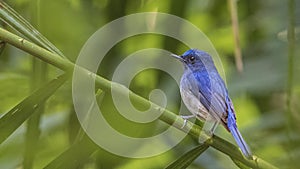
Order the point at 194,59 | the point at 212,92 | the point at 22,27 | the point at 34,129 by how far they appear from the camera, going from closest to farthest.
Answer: the point at 22,27
the point at 34,129
the point at 212,92
the point at 194,59

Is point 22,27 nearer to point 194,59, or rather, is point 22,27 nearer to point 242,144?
point 242,144

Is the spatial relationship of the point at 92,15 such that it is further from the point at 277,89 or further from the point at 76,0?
the point at 277,89

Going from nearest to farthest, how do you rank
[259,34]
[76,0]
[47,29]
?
[47,29] < [76,0] < [259,34]

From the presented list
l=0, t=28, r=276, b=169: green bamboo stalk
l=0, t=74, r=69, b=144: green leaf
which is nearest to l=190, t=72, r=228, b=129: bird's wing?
l=0, t=28, r=276, b=169: green bamboo stalk

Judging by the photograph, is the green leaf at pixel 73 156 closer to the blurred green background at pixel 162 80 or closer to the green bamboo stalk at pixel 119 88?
the green bamboo stalk at pixel 119 88

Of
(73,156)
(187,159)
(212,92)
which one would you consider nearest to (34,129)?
(73,156)

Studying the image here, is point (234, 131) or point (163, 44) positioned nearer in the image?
point (234, 131)

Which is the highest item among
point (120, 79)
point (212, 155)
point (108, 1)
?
point (108, 1)

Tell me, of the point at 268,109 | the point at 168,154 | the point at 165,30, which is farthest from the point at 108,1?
the point at 268,109
